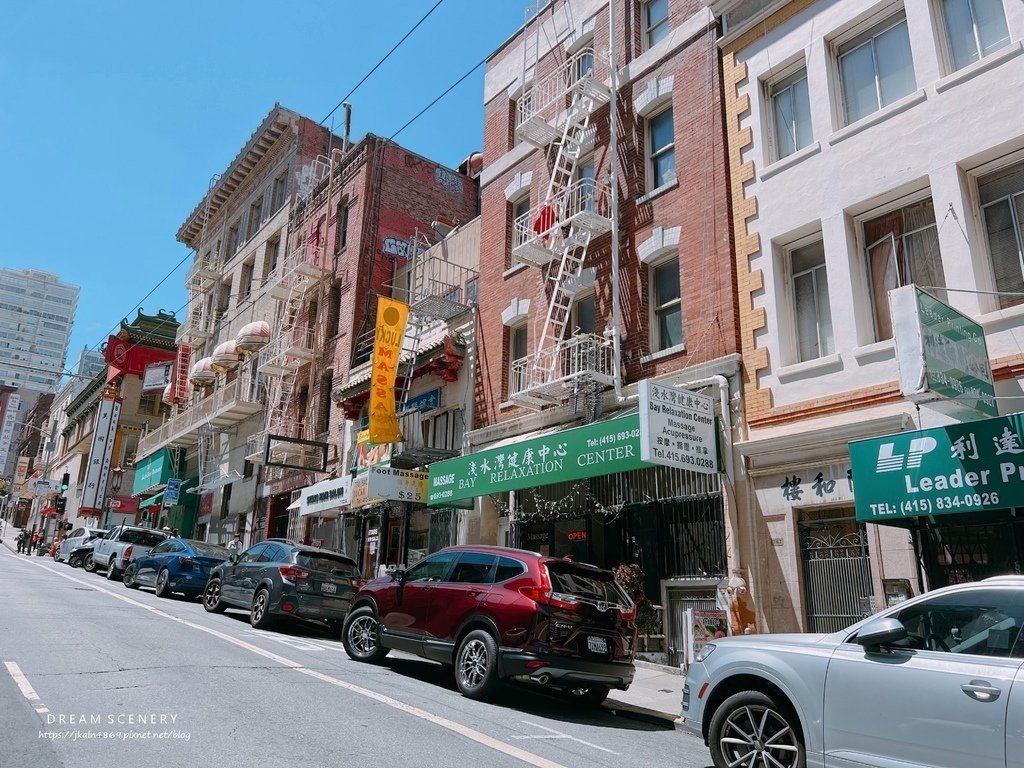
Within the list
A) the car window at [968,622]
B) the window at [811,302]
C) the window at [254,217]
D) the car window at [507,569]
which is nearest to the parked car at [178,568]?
the car window at [507,569]

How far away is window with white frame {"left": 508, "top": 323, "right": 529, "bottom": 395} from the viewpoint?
1773cm

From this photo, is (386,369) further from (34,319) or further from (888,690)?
(34,319)

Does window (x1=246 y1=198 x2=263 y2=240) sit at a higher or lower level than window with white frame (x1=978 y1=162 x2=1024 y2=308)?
higher

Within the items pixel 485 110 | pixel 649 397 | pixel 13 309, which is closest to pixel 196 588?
pixel 649 397

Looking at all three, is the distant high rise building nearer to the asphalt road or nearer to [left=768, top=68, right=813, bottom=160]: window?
the asphalt road

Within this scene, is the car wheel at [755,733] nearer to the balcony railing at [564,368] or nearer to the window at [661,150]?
the balcony railing at [564,368]

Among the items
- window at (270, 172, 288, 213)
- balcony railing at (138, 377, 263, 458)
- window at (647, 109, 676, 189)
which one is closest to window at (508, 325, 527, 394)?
window at (647, 109, 676, 189)

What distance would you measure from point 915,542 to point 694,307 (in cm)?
563

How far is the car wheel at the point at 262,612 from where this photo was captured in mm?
13812

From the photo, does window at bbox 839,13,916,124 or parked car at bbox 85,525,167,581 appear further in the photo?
parked car at bbox 85,525,167,581

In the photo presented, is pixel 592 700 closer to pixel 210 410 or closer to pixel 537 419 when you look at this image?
pixel 537 419

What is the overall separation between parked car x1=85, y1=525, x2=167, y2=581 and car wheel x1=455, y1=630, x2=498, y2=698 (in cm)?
1706

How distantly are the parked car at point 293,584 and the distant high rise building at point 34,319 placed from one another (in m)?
151

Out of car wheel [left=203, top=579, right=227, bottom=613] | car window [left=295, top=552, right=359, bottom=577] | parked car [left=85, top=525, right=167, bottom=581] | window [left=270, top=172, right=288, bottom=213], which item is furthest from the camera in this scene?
window [left=270, top=172, right=288, bottom=213]
